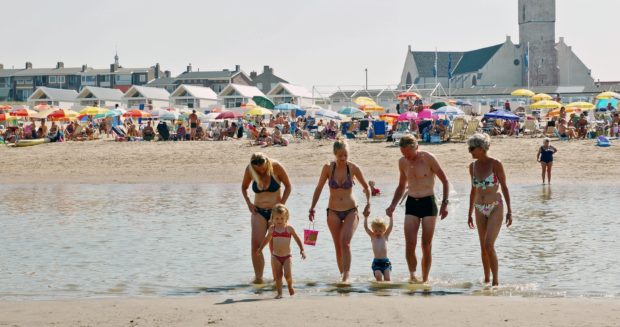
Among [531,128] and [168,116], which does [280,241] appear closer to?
[531,128]

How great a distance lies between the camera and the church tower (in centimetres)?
10269

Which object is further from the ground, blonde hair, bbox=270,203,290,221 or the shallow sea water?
blonde hair, bbox=270,203,290,221

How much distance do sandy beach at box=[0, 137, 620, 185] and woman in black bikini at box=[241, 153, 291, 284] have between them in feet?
54.5

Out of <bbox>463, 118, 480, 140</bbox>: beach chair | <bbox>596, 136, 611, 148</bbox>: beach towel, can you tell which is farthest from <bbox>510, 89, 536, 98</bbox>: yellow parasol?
<bbox>596, 136, 611, 148</bbox>: beach towel

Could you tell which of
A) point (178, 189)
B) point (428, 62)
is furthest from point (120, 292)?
point (428, 62)

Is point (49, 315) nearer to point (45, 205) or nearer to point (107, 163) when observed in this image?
point (45, 205)

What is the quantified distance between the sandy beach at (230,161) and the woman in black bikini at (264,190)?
654 inches

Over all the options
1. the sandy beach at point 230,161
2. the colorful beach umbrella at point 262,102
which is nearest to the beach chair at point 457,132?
the sandy beach at point 230,161

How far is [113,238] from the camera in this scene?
14047mm

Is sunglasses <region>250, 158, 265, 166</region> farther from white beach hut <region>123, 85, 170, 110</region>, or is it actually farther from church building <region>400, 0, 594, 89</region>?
church building <region>400, 0, 594, 89</region>

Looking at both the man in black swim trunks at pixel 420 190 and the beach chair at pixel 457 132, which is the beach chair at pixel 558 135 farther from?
the man in black swim trunks at pixel 420 190

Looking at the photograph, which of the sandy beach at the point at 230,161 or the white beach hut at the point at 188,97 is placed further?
the white beach hut at the point at 188,97

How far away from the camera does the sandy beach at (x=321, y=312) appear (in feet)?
24.3

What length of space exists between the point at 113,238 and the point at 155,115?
33826 mm
